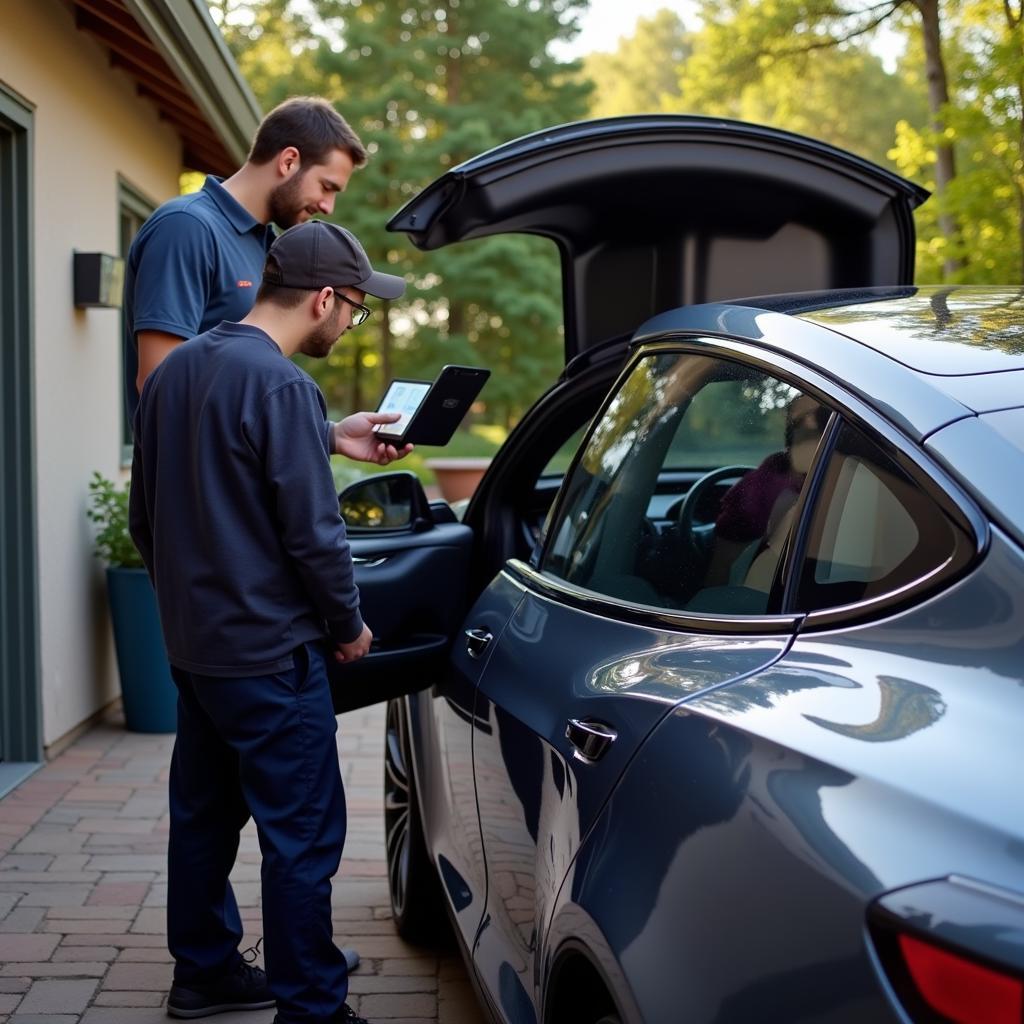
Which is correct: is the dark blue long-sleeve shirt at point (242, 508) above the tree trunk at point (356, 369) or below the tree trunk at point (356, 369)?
below

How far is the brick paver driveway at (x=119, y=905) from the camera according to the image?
12.2ft

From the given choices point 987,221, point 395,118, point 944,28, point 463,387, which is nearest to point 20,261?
point 463,387

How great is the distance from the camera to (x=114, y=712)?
7.32 metres

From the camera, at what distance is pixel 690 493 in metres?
3.07

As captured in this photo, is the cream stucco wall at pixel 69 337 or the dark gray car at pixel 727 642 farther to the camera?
the cream stucco wall at pixel 69 337

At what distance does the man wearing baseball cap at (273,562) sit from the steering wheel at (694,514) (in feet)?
2.41

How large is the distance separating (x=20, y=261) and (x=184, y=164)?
491 centimetres

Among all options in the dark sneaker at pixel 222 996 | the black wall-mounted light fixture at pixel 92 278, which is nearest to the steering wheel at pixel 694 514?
the dark sneaker at pixel 222 996

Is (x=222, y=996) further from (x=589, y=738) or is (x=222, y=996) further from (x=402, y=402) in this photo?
(x=589, y=738)

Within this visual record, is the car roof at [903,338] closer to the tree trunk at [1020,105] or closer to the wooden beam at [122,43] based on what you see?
the wooden beam at [122,43]

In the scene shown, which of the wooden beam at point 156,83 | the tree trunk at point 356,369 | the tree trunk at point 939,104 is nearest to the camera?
the wooden beam at point 156,83

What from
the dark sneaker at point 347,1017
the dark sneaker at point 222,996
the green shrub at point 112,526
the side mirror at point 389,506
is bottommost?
the dark sneaker at point 222,996

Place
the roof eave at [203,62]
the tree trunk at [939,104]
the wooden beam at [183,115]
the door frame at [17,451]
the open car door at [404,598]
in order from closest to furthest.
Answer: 1. the open car door at [404,598]
2. the door frame at [17,451]
3. the roof eave at [203,62]
4. the wooden beam at [183,115]
5. the tree trunk at [939,104]

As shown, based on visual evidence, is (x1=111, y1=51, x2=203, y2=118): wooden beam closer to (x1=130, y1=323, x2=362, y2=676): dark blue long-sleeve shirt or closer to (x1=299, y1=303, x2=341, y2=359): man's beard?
(x1=299, y1=303, x2=341, y2=359): man's beard
